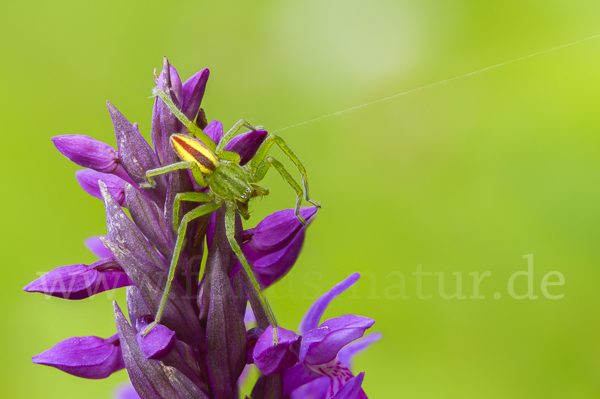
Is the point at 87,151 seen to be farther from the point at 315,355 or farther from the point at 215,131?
the point at 315,355

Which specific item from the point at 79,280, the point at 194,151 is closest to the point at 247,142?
the point at 194,151

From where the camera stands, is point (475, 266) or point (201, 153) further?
point (475, 266)

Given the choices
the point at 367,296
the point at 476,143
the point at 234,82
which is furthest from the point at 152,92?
the point at 476,143

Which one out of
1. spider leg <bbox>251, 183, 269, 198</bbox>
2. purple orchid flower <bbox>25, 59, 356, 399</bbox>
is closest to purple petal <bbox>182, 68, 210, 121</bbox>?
purple orchid flower <bbox>25, 59, 356, 399</bbox>

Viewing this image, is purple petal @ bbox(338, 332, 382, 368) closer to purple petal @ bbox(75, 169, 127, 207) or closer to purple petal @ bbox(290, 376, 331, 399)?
purple petal @ bbox(290, 376, 331, 399)

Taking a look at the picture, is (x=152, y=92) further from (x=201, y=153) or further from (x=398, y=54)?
(x=398, y=54)

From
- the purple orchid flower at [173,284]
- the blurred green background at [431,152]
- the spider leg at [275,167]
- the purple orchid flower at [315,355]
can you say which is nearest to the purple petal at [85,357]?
the purple orchid flower at [173,284]
